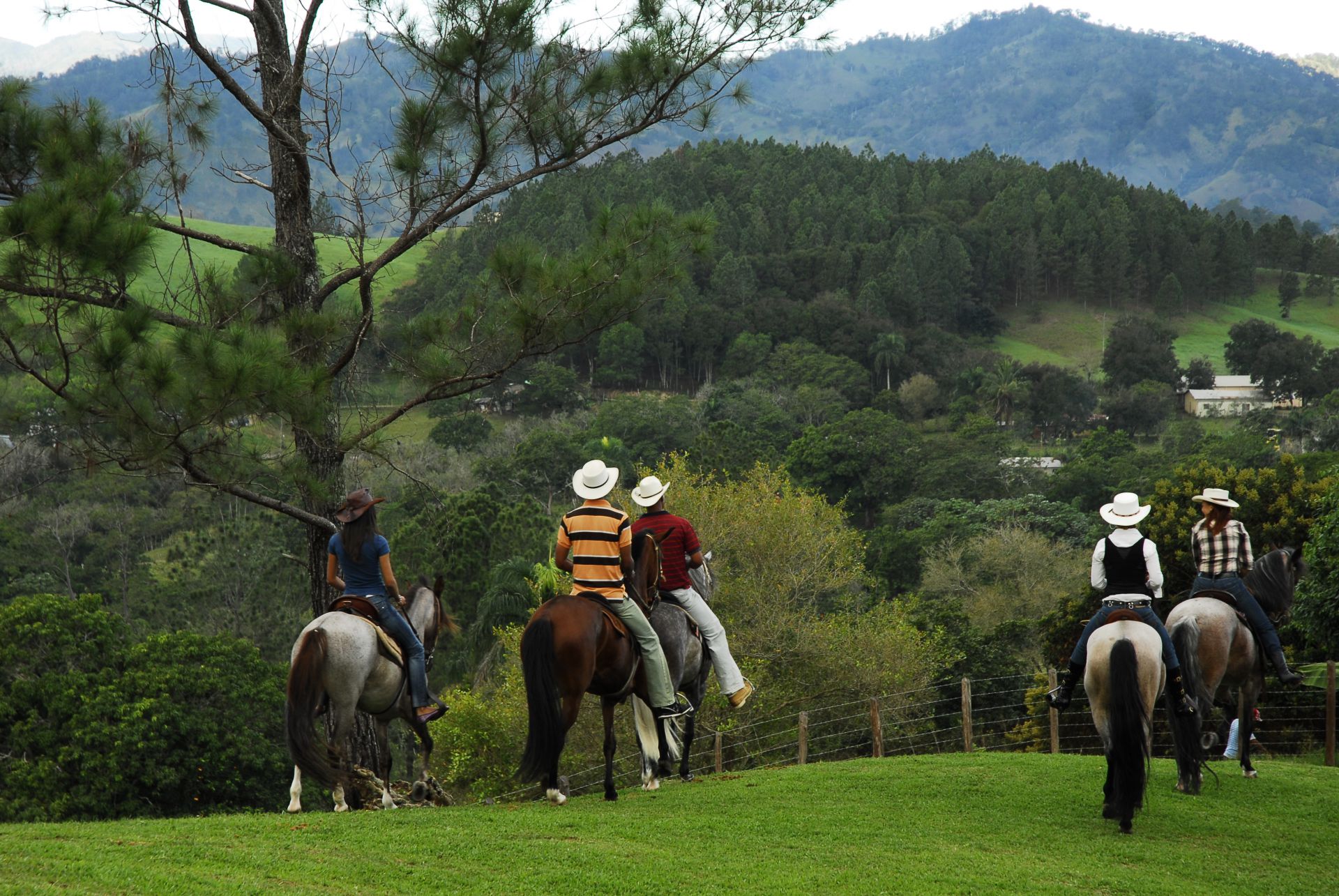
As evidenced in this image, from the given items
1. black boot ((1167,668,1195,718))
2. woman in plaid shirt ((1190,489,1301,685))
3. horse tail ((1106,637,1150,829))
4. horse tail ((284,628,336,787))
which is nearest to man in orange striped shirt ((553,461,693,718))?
horse tail ((284,628,336,787))

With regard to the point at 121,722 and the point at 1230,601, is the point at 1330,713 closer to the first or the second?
the point at 1230,601

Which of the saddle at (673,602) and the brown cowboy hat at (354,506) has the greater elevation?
the brown cowboy hat at (354,506)

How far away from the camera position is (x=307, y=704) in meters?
7.12

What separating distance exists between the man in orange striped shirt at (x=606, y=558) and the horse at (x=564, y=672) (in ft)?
0.35

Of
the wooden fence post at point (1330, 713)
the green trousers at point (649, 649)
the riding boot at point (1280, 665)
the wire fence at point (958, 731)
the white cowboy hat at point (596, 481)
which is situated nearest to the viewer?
the green trousers at point (649, 649)

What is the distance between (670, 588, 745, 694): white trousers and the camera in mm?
9094

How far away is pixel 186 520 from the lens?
48.6m

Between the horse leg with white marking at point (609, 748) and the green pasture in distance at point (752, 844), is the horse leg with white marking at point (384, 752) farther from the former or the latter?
the horse leg with white marking at point (609, 748)

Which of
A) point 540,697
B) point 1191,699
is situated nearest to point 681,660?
point 540,697

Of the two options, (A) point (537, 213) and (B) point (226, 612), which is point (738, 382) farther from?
(B) point (226, 612)

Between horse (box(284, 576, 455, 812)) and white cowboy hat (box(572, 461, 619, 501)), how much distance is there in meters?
1.69

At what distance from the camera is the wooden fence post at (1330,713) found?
11.2 m

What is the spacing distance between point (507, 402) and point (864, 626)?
55.0 m

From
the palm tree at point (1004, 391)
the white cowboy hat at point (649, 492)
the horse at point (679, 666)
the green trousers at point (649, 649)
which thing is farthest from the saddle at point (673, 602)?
the palm tree at point (1004, 391)
